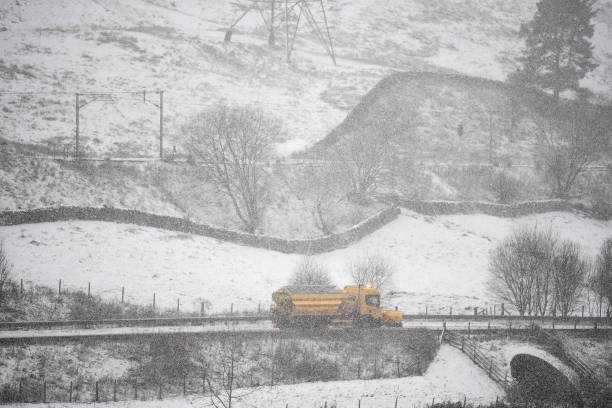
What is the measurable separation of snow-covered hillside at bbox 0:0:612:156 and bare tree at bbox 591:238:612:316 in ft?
96.4

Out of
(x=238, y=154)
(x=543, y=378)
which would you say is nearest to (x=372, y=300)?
(x=543, y=378)

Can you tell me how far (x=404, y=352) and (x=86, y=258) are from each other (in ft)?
60.4

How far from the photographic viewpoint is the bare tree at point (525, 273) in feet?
119

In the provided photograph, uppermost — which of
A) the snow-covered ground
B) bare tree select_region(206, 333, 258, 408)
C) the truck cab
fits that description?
the truck cab

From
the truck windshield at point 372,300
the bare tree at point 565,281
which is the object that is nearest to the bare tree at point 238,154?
the truck windshield at point 372,300

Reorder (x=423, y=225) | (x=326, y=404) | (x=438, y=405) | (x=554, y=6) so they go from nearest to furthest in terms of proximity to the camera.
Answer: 1. (x=326, y=404)
2. (x=438, y=405)
3. (x=423, y=225)
4. (x=554, y=6)

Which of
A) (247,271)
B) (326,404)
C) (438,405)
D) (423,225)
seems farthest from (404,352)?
(423,225)

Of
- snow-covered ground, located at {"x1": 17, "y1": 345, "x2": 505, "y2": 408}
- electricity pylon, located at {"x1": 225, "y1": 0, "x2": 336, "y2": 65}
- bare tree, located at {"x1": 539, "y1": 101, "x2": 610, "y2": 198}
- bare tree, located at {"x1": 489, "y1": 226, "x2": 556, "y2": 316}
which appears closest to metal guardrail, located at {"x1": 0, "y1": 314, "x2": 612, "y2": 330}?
bare tree, located at {"x1": 489, "y1": 226, "x2": 556, "y2": 316}

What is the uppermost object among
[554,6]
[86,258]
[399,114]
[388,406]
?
[554,6]

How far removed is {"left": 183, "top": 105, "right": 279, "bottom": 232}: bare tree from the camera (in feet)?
154

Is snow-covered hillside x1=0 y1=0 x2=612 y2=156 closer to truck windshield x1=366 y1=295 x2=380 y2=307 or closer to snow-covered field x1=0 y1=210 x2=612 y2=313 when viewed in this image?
snow-covered field x1=0 y1=210 x2=612 y2=313

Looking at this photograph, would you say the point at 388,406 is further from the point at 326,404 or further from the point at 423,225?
the point at 423,225

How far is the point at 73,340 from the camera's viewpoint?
2341cm

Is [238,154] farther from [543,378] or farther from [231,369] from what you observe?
[543,378]
